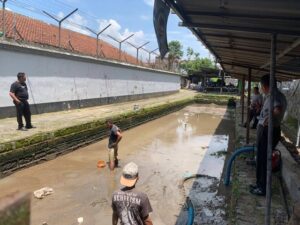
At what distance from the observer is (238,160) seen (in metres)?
8.43

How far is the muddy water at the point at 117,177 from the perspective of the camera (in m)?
6.95

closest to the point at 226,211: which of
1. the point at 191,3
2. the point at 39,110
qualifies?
the point at 191,3

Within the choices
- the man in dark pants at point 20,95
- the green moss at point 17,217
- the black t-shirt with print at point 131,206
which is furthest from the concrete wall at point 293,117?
the green moss at point 17,217

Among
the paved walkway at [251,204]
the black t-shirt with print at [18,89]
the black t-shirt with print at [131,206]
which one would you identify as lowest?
the paved walkway at [251,204]

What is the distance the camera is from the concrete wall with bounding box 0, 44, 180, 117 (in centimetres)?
1332

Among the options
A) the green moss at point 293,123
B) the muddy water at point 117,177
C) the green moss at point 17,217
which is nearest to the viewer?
the green moss at point 17,217

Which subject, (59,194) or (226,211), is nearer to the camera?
(226,211)

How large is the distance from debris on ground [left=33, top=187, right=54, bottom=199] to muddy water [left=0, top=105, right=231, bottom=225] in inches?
4.2

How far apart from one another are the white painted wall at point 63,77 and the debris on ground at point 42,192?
6.08m

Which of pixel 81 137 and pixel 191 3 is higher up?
pixel 191 3

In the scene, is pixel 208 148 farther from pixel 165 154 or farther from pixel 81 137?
pixel 81 137

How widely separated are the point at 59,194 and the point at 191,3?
594 centimetres

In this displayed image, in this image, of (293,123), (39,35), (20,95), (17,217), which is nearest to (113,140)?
(20,95)

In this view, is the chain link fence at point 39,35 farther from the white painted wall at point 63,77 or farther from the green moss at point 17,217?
the green moss at point 17,217
